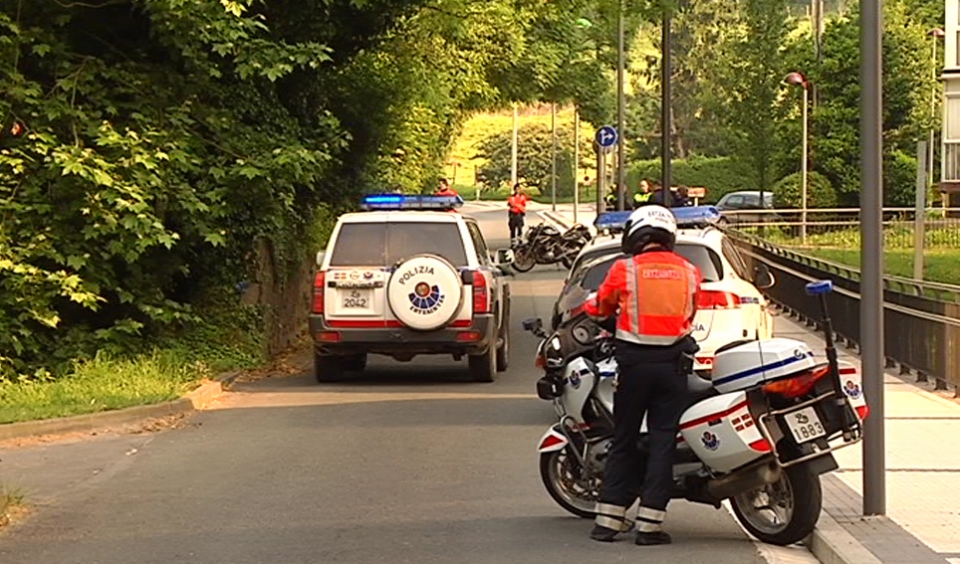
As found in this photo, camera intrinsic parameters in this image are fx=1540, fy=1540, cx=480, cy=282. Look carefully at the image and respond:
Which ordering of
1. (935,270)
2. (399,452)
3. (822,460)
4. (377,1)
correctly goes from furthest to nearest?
(935,270), (377,1), (399,452), (822,460)

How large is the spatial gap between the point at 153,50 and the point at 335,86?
7.94 metres

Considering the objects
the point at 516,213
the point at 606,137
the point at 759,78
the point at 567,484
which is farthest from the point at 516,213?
the point at 567,484

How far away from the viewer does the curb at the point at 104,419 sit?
13.2 m

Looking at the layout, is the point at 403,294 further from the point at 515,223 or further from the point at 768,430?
the point at 515,223

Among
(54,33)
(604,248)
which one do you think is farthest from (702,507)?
(54,33)

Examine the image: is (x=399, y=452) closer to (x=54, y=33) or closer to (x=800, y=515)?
(x=800, y=515)

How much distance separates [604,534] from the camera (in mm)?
8727

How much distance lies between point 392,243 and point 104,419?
14.2 feet

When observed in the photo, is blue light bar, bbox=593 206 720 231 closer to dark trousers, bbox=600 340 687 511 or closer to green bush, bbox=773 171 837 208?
dark trousers, bbox=600 340 687 511

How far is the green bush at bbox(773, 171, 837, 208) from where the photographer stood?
50.8 meters

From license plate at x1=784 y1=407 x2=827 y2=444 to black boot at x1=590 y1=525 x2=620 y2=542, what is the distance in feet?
3.90

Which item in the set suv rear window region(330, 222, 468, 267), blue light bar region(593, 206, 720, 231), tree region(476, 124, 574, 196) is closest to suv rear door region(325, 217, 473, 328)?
suv rear window region(330, 222, 468, 267)

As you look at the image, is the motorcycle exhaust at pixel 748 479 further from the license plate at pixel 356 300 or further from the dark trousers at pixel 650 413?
the license plate at pixel 356 300

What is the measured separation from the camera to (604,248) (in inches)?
589
